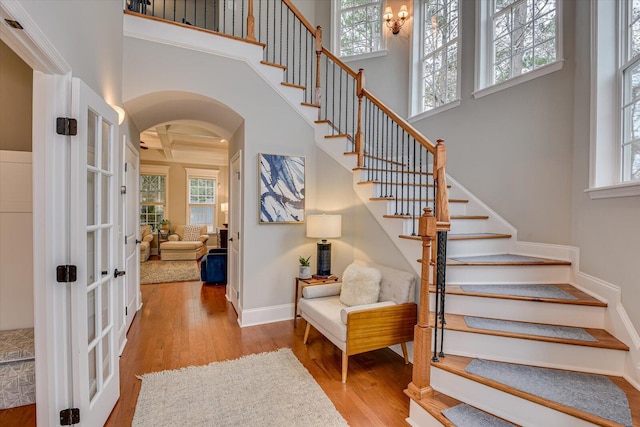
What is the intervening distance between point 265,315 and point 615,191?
11.5 ft

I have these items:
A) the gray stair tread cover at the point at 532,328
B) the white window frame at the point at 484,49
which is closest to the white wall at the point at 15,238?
the gray stair tread cover at the point at 532,328

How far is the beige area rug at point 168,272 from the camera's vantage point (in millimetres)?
5895

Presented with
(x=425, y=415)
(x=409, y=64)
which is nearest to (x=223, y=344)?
(x=425, y=415)

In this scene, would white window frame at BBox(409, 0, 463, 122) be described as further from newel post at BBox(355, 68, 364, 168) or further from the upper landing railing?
newel post at BBox(355, 68, 364, 168)

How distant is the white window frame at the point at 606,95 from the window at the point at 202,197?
9.34 metres

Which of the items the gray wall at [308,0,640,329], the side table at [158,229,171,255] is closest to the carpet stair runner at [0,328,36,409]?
the gray wall at [308,0,640,329]

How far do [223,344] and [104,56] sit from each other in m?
2.80

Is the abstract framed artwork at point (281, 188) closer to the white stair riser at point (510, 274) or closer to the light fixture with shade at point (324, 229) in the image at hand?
the light fixture with shade at point (324, 229)

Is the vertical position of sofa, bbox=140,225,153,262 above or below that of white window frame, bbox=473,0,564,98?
below

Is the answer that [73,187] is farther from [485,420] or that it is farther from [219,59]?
[485,420]

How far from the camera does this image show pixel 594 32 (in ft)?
7.73

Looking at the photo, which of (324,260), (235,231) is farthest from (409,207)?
(235,231)

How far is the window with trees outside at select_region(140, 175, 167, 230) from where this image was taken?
29.6 ft

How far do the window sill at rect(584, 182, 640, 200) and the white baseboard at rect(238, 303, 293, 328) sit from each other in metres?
3.24
